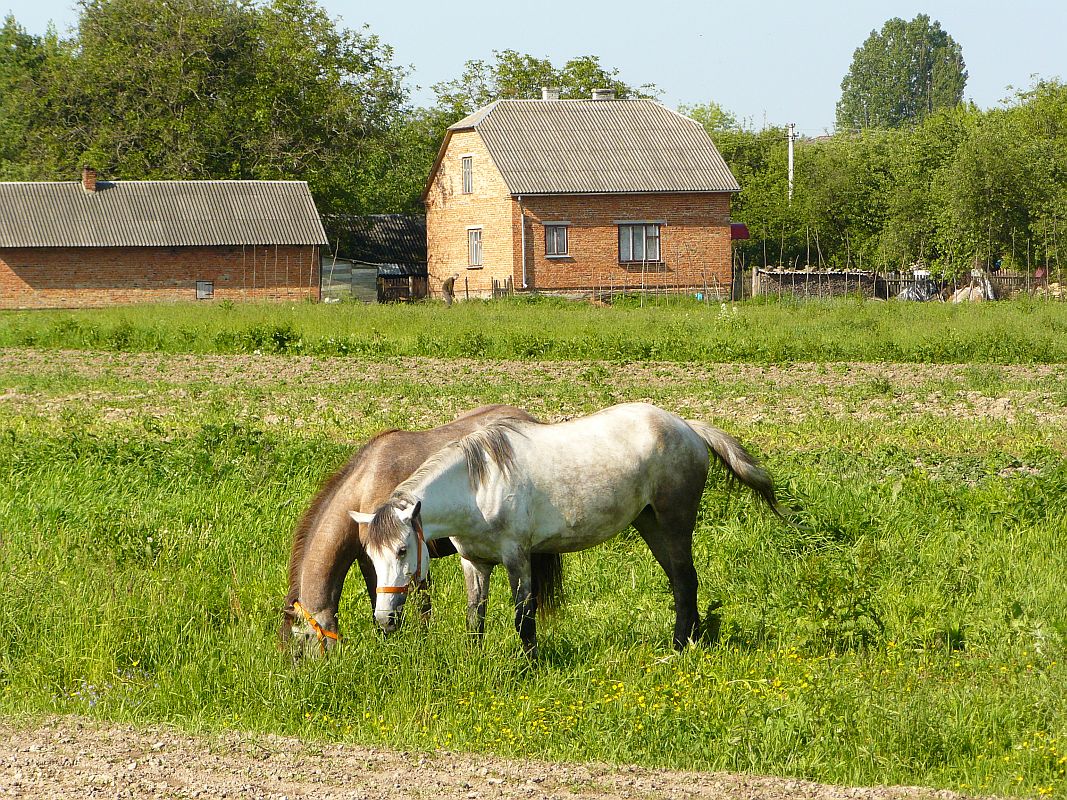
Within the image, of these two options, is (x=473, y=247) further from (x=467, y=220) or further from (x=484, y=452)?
(x=484, y=452)

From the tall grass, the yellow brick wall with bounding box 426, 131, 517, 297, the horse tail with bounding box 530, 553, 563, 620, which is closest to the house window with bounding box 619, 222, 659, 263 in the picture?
the yellow brick wall with bounding box 426, 131, 517, 297

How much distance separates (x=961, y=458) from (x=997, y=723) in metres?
5.62

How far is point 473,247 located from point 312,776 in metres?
42.6

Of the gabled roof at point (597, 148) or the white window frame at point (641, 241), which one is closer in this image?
the gabled roof at point (597, 148)

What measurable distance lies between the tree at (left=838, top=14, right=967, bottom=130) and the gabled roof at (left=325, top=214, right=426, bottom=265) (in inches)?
3471

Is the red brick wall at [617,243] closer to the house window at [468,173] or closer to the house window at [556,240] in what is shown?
the house window at [556,240]

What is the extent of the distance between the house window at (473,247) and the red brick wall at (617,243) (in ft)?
11.8

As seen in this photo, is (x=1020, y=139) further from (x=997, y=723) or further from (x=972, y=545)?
(x=997, y=723)

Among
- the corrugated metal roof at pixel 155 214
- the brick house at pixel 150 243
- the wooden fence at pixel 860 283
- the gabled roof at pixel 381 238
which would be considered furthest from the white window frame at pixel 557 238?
the gabled roof at pixel 381 238

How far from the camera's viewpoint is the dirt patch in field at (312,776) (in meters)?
4.94

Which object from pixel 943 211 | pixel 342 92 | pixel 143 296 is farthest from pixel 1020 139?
pixel 143 296

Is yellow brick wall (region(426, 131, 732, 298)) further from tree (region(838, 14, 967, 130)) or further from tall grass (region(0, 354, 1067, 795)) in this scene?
tree (region(838, 14, 967, 130))

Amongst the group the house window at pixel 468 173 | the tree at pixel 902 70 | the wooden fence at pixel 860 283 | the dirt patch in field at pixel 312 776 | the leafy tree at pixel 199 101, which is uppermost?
the tree at pixel 902 70

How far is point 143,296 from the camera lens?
4588 cm
